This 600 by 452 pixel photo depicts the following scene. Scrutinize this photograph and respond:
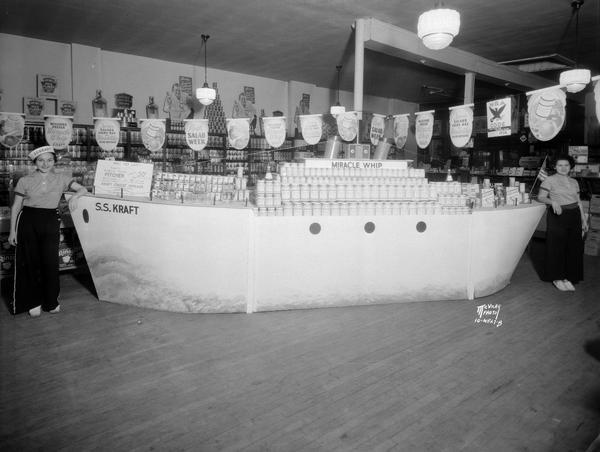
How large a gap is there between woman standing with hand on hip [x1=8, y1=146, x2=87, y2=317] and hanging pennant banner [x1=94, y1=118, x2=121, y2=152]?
420 cm

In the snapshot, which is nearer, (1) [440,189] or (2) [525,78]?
(1) [440,189]

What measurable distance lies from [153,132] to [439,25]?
5.63 m

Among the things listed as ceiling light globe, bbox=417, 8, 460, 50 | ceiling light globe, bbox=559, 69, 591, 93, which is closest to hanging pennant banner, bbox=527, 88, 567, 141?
ceiling light globe, bbox=559, 69, 591, 93

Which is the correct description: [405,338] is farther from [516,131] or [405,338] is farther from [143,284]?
[516,131]

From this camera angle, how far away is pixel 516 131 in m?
11.1

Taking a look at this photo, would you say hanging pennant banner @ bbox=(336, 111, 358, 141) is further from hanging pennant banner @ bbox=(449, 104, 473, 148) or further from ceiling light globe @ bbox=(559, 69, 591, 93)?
ceiling light globe @ bbox=(559, 69, 591, 93)

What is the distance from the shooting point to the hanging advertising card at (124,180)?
4219mm

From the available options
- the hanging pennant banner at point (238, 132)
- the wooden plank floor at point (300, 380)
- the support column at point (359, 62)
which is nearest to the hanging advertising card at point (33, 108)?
the hanging pennant banner at point (238, 132)

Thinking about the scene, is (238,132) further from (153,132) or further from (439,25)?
(439,25)

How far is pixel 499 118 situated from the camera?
22.3ft

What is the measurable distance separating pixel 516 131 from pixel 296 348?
406 inches

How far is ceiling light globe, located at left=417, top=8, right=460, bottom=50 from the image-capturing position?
421cm

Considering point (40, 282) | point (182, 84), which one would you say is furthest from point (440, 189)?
point (182, 84)

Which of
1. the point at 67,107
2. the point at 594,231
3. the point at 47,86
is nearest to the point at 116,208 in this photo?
the point at 67,107
